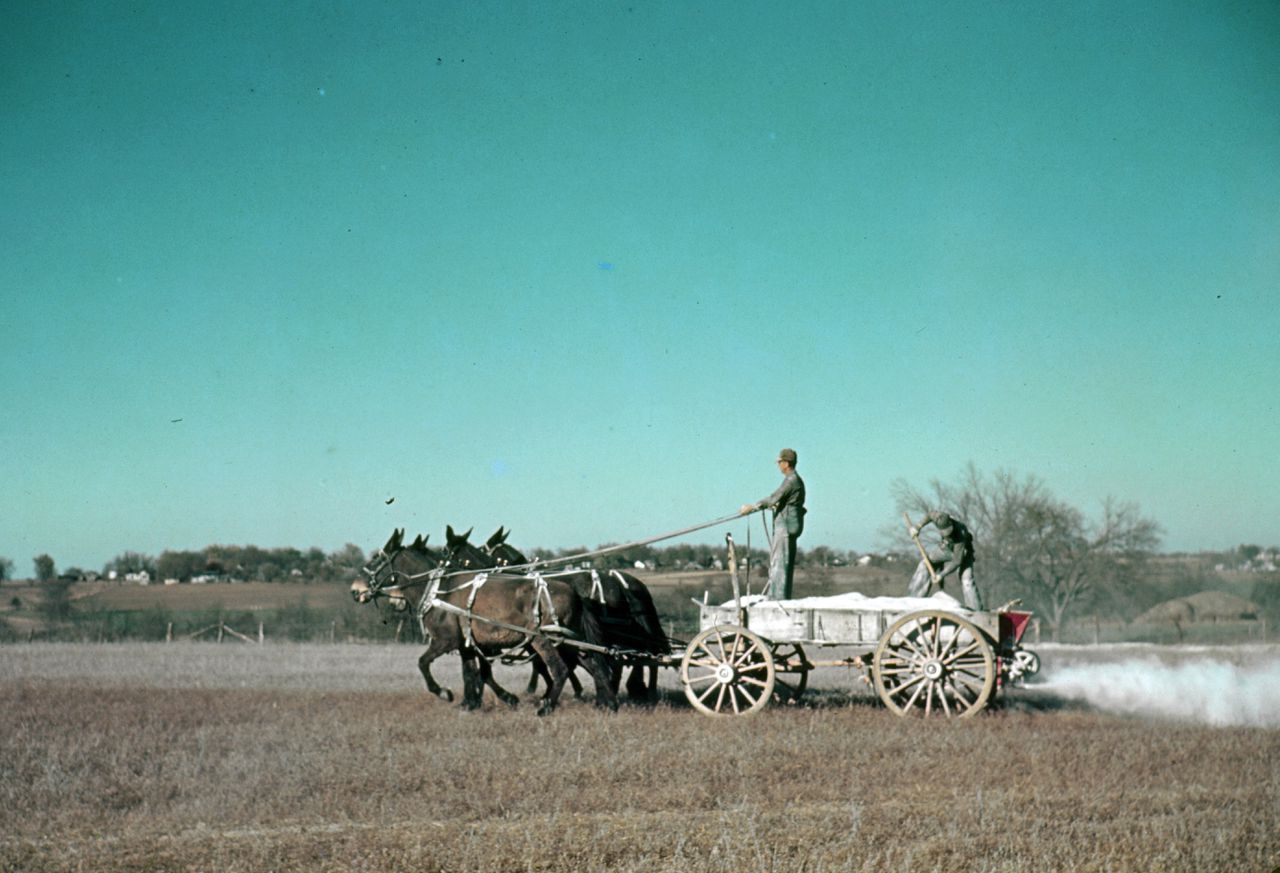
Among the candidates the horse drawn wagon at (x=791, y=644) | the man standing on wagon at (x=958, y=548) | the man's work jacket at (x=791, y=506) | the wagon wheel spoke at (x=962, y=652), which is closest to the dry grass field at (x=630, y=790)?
the horse drawn wagon at (x=791, y=644)

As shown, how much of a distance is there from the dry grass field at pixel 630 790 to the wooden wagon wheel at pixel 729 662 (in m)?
0.45

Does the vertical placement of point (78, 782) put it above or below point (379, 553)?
below

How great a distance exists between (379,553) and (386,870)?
9329 mm

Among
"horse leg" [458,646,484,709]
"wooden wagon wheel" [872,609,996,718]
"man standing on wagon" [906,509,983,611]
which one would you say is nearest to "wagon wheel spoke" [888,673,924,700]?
"wooden wagon wheel" [872,609,996,718]

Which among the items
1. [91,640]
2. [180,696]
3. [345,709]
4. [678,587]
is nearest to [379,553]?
[345,709]

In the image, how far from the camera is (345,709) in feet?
46.2

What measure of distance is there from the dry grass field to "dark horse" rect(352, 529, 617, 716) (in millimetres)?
524

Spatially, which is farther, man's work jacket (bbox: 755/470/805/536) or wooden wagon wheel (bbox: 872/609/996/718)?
man's work jacket (bbox: 755/470/805/536)

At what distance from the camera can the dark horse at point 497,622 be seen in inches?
534

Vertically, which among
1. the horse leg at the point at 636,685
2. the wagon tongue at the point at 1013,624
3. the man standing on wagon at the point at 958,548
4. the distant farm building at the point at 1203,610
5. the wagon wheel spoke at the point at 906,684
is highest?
the man standing on wagon at the point at 958,548

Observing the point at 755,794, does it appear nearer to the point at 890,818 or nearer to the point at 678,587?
the point at 890,818

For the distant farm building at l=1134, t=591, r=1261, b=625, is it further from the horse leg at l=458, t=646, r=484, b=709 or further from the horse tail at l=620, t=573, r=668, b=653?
the horse leg at l=458, t=646, r=484, b=709

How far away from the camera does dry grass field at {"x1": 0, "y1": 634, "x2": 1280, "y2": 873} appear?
6.44m

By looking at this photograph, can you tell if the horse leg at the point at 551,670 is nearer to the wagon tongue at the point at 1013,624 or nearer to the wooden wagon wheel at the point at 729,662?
the wooden wagon wheel at the point at 729,662
